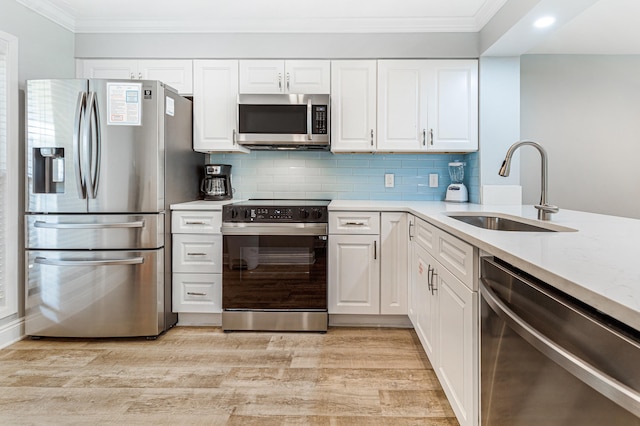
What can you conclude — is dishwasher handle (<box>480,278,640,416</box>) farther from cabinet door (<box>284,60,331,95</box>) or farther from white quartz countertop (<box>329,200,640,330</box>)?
cabinet door (<box>284,60,331,95</box>)

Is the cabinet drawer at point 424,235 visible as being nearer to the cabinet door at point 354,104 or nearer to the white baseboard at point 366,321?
the white baseboard at point 366,321

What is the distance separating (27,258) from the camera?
2588mm

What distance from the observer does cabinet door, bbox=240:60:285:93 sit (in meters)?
3.06

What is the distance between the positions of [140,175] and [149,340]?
112cm

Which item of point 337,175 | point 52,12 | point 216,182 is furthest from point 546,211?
point 52,12

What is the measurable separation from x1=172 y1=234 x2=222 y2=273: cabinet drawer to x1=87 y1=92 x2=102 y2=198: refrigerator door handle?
667 millimetres

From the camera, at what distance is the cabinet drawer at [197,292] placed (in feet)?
9.27

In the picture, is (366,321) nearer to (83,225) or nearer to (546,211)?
(546,211)

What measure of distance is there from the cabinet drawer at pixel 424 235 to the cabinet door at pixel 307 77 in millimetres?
1335

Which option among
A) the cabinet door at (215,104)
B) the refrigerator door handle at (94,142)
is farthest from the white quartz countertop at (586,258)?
the refrigerator door handle at (94,142)

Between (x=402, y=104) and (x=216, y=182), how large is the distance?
5.53 feet

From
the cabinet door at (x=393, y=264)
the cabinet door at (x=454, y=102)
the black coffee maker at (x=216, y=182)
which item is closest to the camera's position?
the cabinet door at (x=393, y=264)

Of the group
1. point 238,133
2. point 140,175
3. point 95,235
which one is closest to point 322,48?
point 238,133

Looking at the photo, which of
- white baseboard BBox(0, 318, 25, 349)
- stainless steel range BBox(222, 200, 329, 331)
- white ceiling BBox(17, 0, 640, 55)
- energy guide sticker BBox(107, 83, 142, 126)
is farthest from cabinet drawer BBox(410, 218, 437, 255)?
white baseboard BBox(0, 318, 25, 349)
